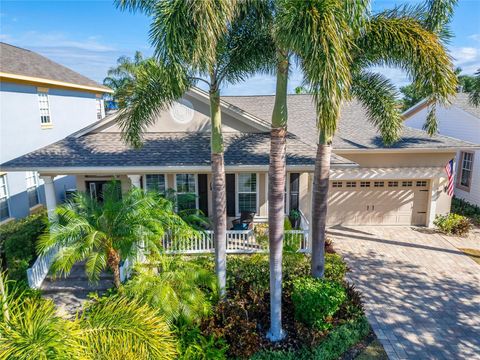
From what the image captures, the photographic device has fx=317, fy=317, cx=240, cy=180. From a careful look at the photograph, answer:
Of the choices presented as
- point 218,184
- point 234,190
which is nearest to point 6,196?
point 234,190

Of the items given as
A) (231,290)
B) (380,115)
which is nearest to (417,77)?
(380,115)

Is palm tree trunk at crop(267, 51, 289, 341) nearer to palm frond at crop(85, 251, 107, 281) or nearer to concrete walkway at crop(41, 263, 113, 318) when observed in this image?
palm frond at crop(85, 251, 107, 281)

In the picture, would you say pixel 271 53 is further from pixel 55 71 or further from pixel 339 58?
pixel 55 71

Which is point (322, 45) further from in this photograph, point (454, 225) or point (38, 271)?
point (454, 225)

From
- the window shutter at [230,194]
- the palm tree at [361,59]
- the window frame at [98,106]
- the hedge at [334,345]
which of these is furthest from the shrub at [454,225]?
the window frame at [98,106]

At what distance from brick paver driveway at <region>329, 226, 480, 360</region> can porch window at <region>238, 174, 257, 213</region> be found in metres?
3.98

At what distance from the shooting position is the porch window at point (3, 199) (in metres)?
14.2

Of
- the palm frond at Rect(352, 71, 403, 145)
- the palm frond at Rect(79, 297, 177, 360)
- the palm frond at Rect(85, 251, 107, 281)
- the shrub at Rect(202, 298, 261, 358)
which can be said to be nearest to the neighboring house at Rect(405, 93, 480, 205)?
the palm frond at Rect(352, 71, 403, 145)

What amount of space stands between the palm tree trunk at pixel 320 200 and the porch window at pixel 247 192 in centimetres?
462

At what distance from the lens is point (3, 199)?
14.3 meters

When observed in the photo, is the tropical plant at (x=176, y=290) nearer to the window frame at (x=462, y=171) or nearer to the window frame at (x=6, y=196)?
the window frame at (x=6, y=196)

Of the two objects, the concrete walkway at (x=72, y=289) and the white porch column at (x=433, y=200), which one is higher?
the white porch column at (x=433, y=200)

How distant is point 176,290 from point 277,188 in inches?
135

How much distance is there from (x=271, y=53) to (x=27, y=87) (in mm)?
14073
